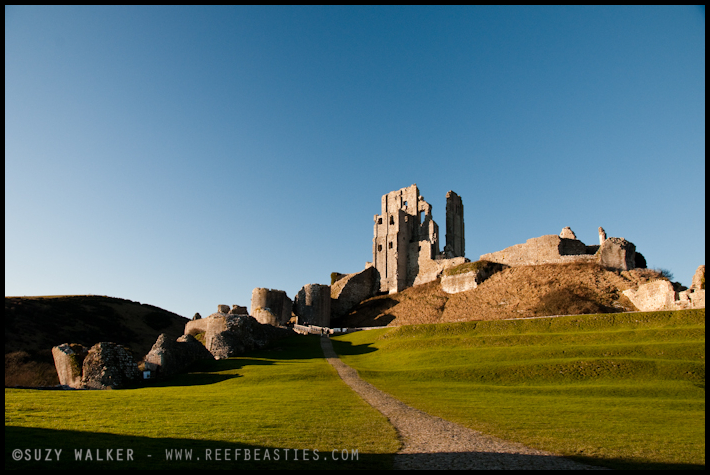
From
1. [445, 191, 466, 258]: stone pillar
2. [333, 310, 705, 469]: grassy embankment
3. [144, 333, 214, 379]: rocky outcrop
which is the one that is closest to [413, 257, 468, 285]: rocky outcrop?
[445, 191, 466, 258]: stone pillar

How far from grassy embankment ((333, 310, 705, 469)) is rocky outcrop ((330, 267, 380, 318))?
1034 inches

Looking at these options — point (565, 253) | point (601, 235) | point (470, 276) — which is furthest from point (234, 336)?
point (601, 235)

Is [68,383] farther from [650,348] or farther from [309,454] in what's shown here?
[650,348]

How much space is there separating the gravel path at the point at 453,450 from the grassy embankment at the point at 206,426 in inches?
18.0

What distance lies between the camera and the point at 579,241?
52.3m

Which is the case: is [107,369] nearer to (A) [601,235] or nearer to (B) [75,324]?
(B) [75,324]

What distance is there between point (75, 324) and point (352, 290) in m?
34.2

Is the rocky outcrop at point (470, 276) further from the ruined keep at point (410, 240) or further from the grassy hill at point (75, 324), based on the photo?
the grassy hill at point (75, 324)

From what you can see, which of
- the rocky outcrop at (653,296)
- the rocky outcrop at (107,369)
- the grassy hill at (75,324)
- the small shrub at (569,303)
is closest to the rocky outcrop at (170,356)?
the rocky outcrop at (107,369)

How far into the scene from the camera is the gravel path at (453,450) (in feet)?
28.6

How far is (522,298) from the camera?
44250mm

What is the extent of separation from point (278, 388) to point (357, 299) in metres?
46.2

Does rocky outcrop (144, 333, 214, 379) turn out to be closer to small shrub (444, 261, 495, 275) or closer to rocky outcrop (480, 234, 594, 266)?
small shrub (444, 261, 495, 275)

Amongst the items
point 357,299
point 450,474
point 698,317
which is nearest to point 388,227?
point 357,299
